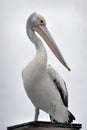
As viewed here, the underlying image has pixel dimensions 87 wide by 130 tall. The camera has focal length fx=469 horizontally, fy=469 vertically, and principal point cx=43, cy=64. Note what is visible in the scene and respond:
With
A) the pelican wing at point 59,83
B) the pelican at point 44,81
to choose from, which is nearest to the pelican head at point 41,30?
the pelican at point 44,81

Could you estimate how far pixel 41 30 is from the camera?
612 cm

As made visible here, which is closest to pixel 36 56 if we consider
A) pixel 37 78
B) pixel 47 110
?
pixel 37 78

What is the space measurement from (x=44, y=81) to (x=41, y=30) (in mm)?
723

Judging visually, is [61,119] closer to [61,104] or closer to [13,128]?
[61,104]

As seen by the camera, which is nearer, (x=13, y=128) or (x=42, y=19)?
(x=13, y=128)

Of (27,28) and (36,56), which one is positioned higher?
(27,28)

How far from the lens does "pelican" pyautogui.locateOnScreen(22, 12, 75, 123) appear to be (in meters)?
5.70

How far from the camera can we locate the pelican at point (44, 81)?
5699mm

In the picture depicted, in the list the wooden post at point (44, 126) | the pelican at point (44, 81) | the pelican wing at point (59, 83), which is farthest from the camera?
the pelican wing at point (59, 83)

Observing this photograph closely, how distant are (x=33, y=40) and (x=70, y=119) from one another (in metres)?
1.11

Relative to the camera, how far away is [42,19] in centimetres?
612

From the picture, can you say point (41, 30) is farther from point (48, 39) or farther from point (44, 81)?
point (44, 81)

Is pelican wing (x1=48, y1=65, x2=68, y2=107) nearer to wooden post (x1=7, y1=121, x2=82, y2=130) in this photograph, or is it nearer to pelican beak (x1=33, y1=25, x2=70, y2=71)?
pelican beak (x1=33, y1=25, x2=70, y2=71)

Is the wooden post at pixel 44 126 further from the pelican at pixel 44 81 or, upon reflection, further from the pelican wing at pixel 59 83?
the pelican wing at pixel 59 83
